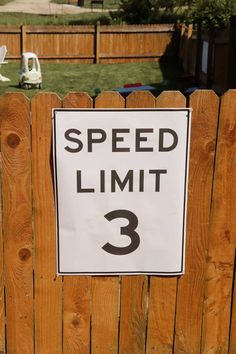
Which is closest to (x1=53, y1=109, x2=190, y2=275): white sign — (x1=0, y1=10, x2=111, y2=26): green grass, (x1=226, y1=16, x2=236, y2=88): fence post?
(x1=226, y1=16, x2=236, y2=88): fence post

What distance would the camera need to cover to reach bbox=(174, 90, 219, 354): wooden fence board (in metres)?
3.05

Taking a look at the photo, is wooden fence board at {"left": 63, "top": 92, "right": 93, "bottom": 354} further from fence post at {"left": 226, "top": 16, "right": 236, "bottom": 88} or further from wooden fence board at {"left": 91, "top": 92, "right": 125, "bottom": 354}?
fence post at {"left": 226, "top": 16, "right": 236, "bottom": 88}

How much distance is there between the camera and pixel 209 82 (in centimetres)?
1747

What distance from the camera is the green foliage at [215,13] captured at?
16812 mm

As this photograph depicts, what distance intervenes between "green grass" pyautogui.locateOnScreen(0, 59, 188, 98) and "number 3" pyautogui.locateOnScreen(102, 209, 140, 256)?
1565cm

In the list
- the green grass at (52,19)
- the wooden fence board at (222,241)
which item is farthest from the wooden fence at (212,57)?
the green grass at (52,19)

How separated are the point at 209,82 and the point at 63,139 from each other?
15182 millimetres

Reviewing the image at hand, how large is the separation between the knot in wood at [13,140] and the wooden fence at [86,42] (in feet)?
76.6

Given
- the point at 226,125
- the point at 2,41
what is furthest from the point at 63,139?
the point at 2,41

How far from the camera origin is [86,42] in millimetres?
25734

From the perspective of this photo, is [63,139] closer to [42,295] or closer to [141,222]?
[141,222]

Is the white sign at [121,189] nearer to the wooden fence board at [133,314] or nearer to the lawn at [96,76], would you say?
the wooden fence board at [133,314]

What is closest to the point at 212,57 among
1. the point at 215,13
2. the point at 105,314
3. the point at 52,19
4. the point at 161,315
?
the point at 215,13

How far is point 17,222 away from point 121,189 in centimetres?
66
